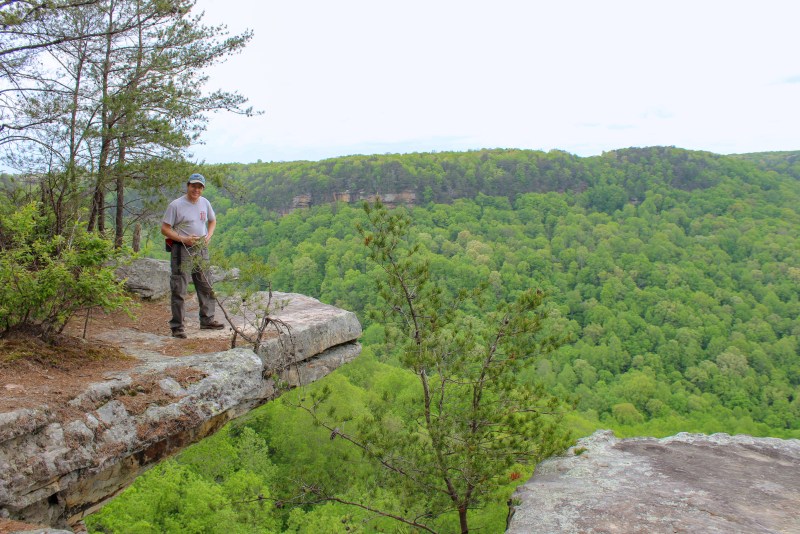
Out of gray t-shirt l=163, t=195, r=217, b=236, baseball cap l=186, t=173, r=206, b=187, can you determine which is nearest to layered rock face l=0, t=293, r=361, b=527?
gray t-shirt l=163, t=195, r=217, b=236

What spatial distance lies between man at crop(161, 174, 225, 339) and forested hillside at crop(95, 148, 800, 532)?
7.06 feet

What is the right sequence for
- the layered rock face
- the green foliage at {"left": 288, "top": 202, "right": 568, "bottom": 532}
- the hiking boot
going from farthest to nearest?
the hiking boot < the green foliage at {"left": 288, "top": 202, "right": 568, "bottom": 532} < the layered rock face

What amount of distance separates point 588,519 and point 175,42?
8.68m

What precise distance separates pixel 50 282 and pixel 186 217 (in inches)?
73.0

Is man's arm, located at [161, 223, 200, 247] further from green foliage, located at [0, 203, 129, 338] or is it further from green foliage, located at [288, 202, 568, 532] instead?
green foliage, located at [288, 202, 568, 532]

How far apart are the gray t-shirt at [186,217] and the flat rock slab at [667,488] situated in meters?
4.83

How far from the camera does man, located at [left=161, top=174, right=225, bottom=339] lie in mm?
6484

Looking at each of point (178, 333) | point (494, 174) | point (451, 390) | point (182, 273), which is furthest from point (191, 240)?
point (494, 174)

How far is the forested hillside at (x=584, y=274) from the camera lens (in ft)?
65.2

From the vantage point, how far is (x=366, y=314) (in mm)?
6363

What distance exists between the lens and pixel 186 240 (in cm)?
648

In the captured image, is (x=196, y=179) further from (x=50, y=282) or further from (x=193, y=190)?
(x=50, y=282)

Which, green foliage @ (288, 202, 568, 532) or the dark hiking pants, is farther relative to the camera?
the dark hiking pants

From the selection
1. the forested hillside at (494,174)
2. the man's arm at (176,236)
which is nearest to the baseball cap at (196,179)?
the man's arm at (176,236)
